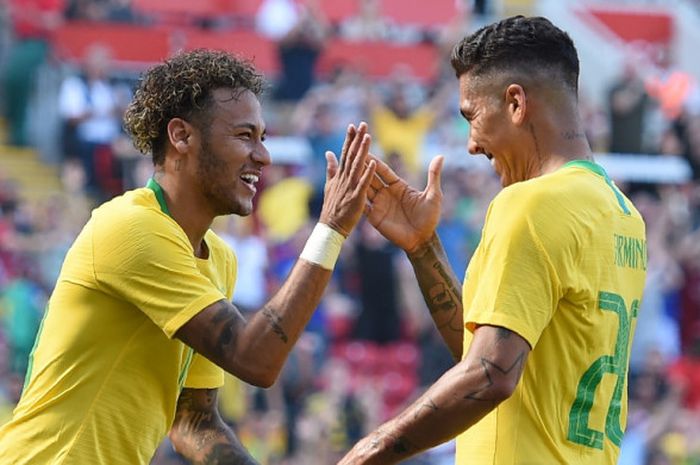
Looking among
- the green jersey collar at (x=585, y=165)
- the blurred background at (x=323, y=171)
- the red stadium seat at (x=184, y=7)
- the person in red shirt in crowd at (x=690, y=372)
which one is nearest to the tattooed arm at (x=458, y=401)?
the green jersey collar at (x=585, y=165)

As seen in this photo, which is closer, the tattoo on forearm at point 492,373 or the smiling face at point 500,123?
the tattoo on forearm at point 492,373

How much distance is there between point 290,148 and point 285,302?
30.2 feet

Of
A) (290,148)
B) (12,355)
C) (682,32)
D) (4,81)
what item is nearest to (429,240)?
(12,355)

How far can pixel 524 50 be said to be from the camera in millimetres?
4266

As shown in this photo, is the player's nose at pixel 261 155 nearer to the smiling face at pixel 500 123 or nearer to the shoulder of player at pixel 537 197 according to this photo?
the smiling face at pixel 500 123

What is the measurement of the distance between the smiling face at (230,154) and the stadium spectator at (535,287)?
815 mm

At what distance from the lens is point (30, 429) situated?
439cm

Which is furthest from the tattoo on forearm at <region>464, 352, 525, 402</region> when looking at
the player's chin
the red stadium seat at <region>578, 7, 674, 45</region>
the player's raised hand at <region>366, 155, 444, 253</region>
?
the red stadium seat at <region>578, 7, 674, 45</region>

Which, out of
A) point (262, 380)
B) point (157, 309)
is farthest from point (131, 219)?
point (262, 380)

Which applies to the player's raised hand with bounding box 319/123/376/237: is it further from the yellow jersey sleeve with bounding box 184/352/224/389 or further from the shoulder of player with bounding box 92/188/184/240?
the yellow jersey sleeve with bounding box 184/352/224/389

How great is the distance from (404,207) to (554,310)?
1.14m

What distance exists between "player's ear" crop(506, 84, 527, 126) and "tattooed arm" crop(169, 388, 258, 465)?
1628 mm

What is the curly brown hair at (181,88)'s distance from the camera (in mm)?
4832

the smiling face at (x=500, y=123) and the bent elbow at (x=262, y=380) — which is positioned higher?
the smiling face at (x=500, y=123)
